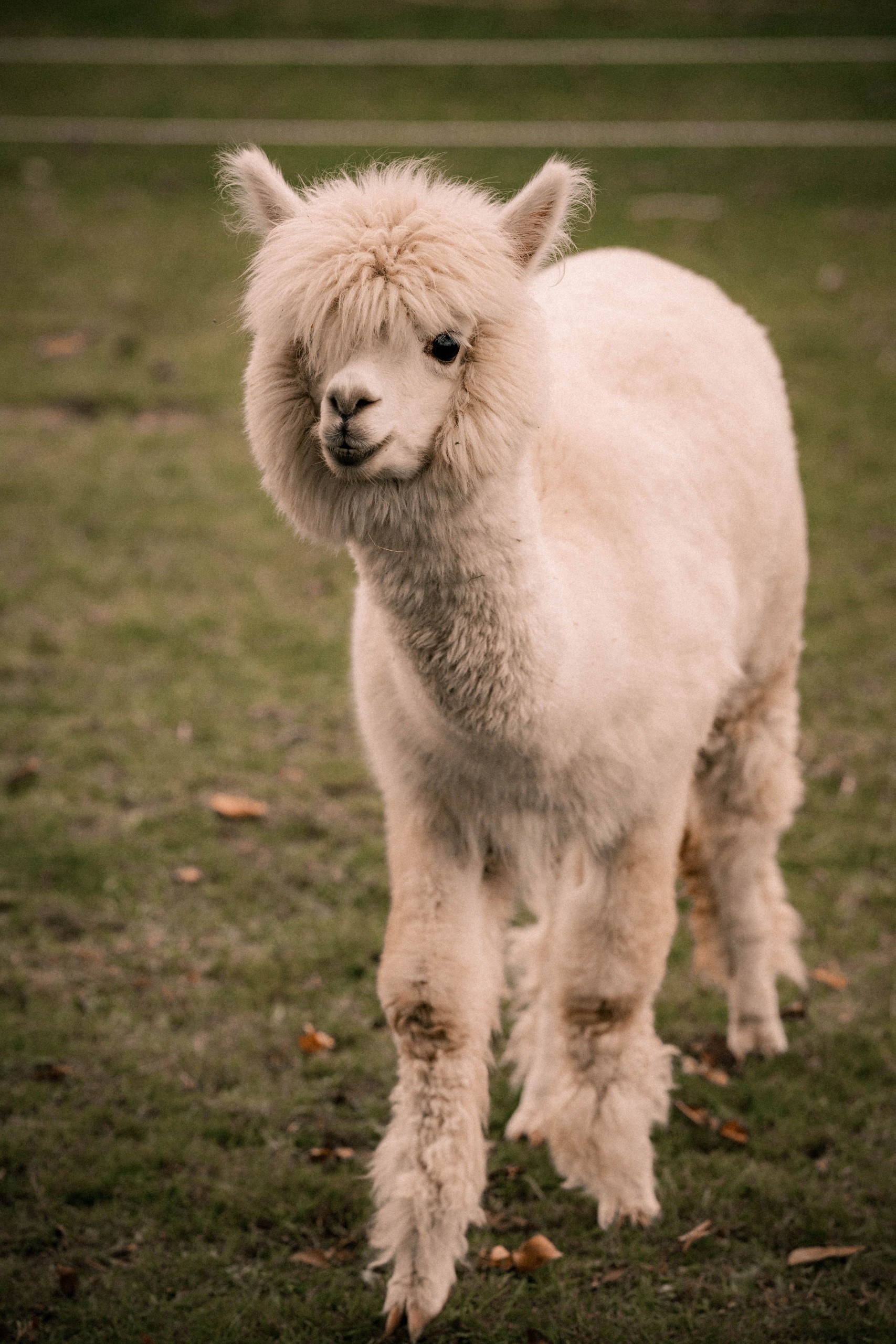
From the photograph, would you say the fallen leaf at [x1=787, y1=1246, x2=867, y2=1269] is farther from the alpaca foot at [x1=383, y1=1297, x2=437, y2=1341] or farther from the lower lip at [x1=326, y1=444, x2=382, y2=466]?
the lower lip at [x1=326, y1=444, x2=382, y2=466]

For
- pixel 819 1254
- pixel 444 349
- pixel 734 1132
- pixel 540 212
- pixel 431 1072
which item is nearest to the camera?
pixel 444 349

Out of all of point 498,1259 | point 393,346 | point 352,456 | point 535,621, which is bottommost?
point 498,1259

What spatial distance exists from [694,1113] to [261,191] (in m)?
2.62

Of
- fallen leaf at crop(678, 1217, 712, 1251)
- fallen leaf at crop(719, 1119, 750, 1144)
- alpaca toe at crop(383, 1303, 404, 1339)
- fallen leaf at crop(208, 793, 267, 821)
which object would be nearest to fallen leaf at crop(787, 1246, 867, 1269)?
fallen leaf at crop(678, 1217, 712, 1251)

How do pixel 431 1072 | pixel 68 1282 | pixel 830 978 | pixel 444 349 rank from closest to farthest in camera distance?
pixel 444 349
pixel 431 1072
pixel 68 1282
pixel 830 978

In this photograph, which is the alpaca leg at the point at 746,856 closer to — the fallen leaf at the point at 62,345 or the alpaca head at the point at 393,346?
the alpaca head at the point at 393,346

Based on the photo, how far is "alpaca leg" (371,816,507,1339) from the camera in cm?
269

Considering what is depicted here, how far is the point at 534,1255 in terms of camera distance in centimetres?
309

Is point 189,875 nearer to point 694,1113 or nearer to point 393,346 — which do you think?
point 694,1113

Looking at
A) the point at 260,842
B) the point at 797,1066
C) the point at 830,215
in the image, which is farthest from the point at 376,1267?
the point at 830,215

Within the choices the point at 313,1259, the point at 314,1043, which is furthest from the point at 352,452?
the point at 314,1043

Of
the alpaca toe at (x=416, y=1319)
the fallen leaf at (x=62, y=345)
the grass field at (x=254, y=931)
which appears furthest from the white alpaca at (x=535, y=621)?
the fallen leaf at (x=62, y=345)

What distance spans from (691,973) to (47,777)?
2.44 metres

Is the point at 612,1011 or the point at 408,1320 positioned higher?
the point at 612,1011
